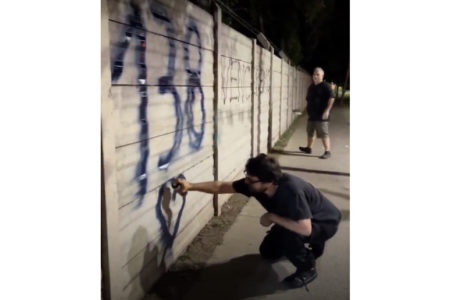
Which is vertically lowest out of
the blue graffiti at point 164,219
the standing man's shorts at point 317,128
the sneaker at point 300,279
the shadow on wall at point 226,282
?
the shadow on wall at point 226,282

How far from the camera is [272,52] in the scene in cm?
385

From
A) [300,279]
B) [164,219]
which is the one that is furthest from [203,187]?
[300,279]

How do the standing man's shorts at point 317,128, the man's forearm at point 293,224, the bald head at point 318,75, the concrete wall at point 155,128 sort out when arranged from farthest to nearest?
1. the standing man's shorts at point 317,128
2. the bald head at point 318,75
3. the man's forearm at point 293,224
4. the concrete wall at point 155,128

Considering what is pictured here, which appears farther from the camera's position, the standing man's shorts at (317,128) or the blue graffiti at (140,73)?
the standing man's shorts at (317,128)

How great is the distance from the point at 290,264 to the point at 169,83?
2.98 ft

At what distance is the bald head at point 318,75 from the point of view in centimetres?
160

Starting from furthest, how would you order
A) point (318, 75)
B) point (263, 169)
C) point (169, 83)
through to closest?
point (169, 83), point (318, 75), point (263, 169)

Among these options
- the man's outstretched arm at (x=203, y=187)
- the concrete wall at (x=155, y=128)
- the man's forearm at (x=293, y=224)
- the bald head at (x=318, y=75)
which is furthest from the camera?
the man's outstretched arm at (x=203, y=187)

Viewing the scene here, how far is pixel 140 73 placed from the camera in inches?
58.7

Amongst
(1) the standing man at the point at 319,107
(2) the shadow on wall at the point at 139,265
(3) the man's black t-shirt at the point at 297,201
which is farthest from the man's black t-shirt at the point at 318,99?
(2) the shadow on wall at the point at 139,265

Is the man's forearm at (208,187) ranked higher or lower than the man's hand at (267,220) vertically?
higher

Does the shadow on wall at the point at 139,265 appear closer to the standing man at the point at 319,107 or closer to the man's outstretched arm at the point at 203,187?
the man's outstretched arm at the point at 203,187

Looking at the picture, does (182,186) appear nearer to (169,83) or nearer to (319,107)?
(169,83)
